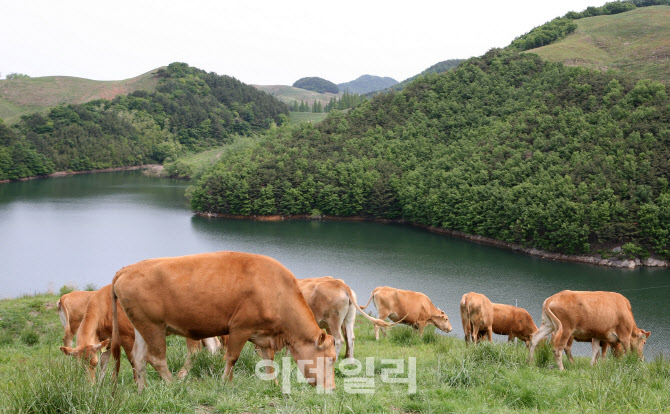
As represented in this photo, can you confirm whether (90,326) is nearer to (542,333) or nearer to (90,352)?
(90,352)

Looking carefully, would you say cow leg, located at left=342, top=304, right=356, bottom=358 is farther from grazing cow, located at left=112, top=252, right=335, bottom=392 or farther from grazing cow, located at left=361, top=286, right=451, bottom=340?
grazing cow, located at left=361, top=286, right=451, bottom=340

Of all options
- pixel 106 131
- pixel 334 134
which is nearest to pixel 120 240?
pixel 334 134

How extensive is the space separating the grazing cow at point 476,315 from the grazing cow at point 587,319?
8.28 ft

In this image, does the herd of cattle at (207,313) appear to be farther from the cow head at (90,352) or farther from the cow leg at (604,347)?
the cow leg at (604,347)

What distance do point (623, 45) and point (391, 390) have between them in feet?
271

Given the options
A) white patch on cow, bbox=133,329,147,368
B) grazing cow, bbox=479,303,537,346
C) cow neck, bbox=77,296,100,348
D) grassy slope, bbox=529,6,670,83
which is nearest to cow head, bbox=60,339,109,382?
cow neck, bbox=77,296,100,348

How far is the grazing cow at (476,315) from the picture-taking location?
12.4 m

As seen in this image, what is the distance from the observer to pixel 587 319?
975cm

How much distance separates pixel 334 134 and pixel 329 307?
62.3 metres

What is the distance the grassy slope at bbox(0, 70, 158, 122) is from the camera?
440ft

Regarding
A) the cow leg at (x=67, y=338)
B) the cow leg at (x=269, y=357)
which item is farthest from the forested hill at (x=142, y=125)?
the cow leg at (x=269, y=357)

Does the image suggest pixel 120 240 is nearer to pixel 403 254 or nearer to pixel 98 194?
pixel 403 254

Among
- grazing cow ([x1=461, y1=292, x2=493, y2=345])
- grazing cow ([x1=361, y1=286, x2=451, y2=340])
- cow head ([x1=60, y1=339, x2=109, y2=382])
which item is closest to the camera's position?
cow head ([x1=60, y1=339, x2=109, y2=382])

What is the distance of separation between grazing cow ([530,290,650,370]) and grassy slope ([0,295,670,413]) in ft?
2.54
